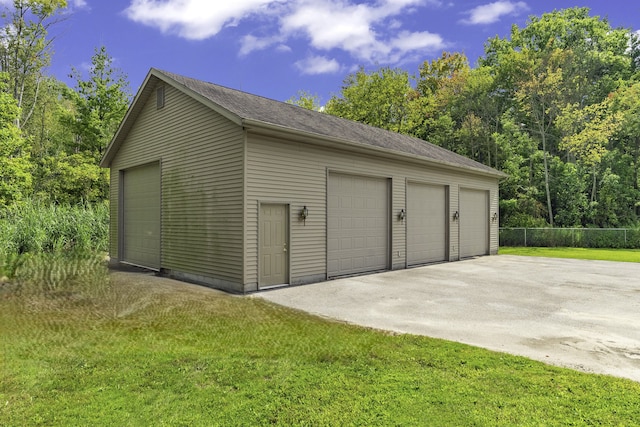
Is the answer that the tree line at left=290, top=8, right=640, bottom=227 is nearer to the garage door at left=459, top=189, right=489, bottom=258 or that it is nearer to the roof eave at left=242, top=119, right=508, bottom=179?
the garage door at left=459, top=189, right=489, bottom=258

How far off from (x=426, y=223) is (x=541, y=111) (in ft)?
64.2

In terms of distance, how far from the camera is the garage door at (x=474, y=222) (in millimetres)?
14461

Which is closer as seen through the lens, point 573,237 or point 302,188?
point 302,188

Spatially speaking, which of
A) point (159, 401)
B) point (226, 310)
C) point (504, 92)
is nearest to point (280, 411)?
point (159, 401)

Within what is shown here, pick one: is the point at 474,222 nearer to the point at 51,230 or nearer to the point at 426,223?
the point at 426,223

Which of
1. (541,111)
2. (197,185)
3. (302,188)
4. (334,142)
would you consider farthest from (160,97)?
(541,111)

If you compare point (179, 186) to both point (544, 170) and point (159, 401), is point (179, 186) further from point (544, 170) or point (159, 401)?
point (544, 170)

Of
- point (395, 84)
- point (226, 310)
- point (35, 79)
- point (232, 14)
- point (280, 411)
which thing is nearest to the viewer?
point (280, 411)

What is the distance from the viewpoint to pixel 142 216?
11094 mm

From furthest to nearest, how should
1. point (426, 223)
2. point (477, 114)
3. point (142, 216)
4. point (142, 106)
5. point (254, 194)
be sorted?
point (477, 114) < point (426, 223) < point (142, 216) < point (142, 106) < point (254, 194)

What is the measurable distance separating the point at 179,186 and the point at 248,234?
296 centimetres

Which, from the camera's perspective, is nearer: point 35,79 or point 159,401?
point 159,401

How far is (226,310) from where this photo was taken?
6.05 meters

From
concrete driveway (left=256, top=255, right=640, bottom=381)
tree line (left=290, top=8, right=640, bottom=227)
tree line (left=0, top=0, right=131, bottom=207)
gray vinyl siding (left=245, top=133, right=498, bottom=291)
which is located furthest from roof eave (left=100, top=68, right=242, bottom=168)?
tree line (left=290, top=8, right=640, bottom=227)
